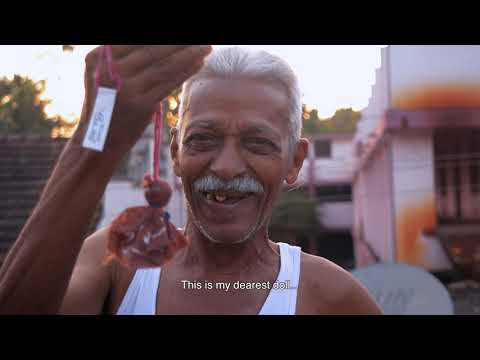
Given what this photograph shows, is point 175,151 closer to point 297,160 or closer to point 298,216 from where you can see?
point 297,160

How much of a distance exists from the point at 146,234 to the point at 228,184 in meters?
0.32

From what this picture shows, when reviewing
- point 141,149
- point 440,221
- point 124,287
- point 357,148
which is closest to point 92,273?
point 124,287

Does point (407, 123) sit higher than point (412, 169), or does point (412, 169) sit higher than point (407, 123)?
point (407, 123)

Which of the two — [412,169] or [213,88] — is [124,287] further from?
[412,169]

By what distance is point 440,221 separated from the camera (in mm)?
8070

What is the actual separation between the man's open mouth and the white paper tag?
54 cm

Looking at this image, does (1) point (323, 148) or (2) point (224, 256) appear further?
(1) point (323, 148)

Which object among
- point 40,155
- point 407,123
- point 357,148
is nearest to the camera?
point 40,155

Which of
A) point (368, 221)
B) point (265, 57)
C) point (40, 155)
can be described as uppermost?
point (265, 57)

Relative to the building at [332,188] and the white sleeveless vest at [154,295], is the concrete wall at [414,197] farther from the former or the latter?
the white sleeveless vest at [154,295]

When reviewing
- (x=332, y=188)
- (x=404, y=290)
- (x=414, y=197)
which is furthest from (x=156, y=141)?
(x=332, y=188)

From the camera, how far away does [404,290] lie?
3479 mm

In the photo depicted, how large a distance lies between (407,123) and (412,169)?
0.61 meters

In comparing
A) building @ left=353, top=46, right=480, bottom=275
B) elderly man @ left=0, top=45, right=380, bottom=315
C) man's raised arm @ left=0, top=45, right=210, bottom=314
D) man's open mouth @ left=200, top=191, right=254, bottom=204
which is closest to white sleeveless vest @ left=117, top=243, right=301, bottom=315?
elderly man @ left=0, top=45, right=380, bottom=315
